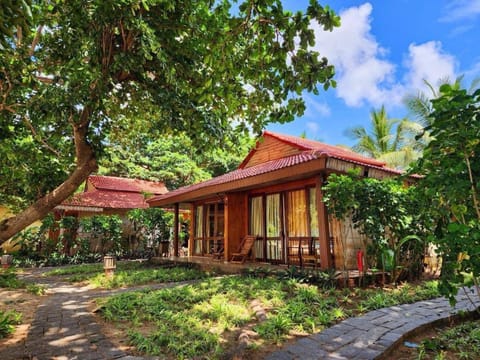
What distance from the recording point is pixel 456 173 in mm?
2104

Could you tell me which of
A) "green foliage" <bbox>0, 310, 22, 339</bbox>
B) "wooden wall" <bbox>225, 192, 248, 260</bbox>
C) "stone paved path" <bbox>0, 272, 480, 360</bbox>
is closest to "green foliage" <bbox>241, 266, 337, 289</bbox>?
"stone paved path" <bbox>0, 272, 480, 360</bbox>

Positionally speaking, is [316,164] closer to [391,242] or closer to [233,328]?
[391,242]

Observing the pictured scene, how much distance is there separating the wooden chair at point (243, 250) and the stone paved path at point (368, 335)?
5.27 m

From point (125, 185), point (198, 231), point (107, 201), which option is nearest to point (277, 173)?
point (198, 231)

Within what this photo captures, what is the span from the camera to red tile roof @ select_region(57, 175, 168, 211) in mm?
15367

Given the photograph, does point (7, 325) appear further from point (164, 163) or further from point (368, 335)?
point (164, 163)

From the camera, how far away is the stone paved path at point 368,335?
293cm

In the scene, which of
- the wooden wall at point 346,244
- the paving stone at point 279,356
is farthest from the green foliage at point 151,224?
the paving stone at point 279,356

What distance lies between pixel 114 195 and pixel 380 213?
52.8 ft

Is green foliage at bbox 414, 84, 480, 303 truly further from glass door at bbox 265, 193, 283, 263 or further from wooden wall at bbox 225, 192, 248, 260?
wooden wall at bbox 225, 192, 248, 260

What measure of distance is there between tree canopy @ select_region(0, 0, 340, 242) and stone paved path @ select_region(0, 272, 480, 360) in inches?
62.2

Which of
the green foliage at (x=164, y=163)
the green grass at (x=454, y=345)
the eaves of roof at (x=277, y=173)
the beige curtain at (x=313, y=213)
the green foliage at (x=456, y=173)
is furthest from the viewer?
the green foliage at (x=164, y=163)

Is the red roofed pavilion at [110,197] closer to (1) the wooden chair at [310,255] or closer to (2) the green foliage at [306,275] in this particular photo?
(1) the wooden chair at [310,255]

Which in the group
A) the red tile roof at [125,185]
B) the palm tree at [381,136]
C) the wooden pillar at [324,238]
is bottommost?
the wooden pillar at [324,238]
